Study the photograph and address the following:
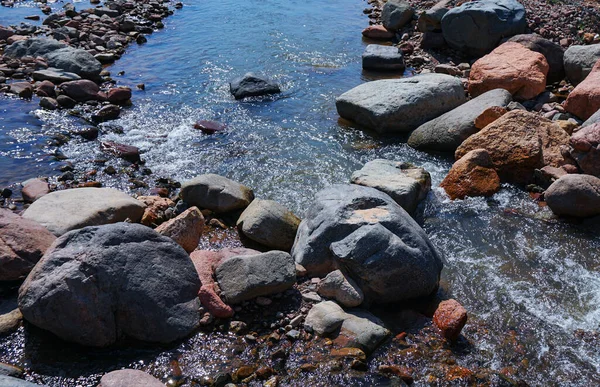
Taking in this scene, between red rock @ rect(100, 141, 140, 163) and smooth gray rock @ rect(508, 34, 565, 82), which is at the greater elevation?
smooth gray rock @ rect(508, 34, 565, 82)

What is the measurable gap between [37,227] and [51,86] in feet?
22.8

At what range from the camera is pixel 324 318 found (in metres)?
6.02

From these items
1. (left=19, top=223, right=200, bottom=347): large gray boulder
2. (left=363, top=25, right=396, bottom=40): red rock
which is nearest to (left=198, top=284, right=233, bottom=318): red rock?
(left=19, top=223, right=200, bottom=347): large gray boulder

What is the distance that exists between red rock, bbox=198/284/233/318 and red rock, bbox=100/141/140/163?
4.61 metres

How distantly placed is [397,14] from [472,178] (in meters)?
10.1

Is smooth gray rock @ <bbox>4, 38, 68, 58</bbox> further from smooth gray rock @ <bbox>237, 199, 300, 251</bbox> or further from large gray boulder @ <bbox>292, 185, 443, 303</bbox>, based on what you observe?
large gray boulder @ <bbox>292, 185, 443, 303</bbox>

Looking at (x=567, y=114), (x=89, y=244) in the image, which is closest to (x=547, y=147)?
(x=567, y=114)

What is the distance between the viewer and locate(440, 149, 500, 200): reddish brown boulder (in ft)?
29.4

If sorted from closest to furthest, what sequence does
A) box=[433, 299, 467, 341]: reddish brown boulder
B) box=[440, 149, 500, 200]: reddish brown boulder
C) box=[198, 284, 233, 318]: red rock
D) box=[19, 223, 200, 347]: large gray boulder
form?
box=[19, 223, 200, 347]: large gray boulder → box=[433, 299, 467, 341]: reddish brown boulder → box=[198, 284, 233, 318]: red rock → box=[440, 149, 500, 200]: reddish brown boulder

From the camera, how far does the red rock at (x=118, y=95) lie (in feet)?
40.5

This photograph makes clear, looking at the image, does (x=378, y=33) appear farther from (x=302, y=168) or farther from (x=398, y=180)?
(x=398, y=180)

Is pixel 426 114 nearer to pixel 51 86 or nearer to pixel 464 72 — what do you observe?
pixel 464 72

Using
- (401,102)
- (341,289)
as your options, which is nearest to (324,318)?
(341,289)

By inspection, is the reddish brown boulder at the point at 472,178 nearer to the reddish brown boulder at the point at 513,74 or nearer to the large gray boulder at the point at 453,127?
the large gray boulder at the point at 453,127
